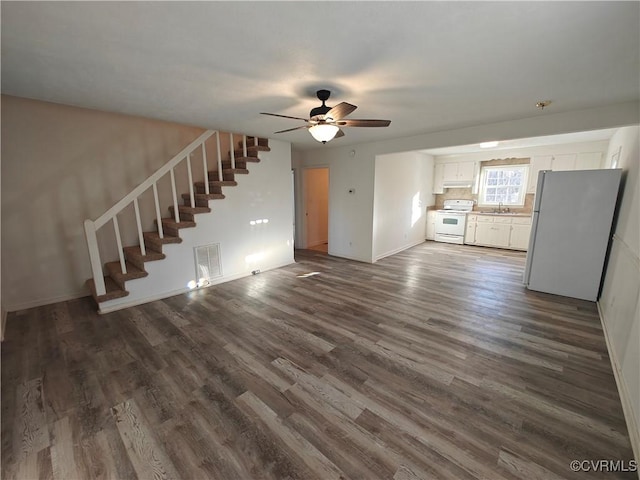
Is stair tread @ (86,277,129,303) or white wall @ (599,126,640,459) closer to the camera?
white wall @ (599,126,640,459)

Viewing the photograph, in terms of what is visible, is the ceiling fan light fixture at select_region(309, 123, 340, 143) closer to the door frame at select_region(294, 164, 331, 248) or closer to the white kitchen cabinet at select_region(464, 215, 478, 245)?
the door frame at select_region(294, 164, 331, 248)

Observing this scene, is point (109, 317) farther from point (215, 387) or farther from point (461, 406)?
point (461, 406)

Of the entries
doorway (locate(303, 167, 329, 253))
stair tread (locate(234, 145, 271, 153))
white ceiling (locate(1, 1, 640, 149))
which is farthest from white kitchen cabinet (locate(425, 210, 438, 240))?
stair tread (locate(234, 145, 271, 153))

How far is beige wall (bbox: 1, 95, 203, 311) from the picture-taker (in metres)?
3.23

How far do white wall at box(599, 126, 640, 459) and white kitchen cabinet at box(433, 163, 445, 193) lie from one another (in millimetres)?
3777

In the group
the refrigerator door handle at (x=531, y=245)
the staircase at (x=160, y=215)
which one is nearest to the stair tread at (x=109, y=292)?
the staircase at (x=160, y=215)

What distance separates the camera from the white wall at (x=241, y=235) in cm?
377

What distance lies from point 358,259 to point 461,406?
3927 mm

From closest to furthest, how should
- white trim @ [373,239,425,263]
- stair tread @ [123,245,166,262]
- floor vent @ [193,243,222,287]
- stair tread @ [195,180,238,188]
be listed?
stair tread @ [123,245,166,262] → floor vent @ [193,243,222,287] → stair tread @ [195,180,238,188] → white trim @ [373,239,425,263]

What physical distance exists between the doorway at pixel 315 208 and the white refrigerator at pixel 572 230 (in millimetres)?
4185

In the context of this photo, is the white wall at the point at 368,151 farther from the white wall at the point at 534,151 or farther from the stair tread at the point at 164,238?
the white wall at the point at 534,151

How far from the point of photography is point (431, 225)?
7.73m

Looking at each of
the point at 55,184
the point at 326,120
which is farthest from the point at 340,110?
the point at 55,184

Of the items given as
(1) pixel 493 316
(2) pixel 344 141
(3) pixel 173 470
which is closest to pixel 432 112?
(2) pixel 344 141
